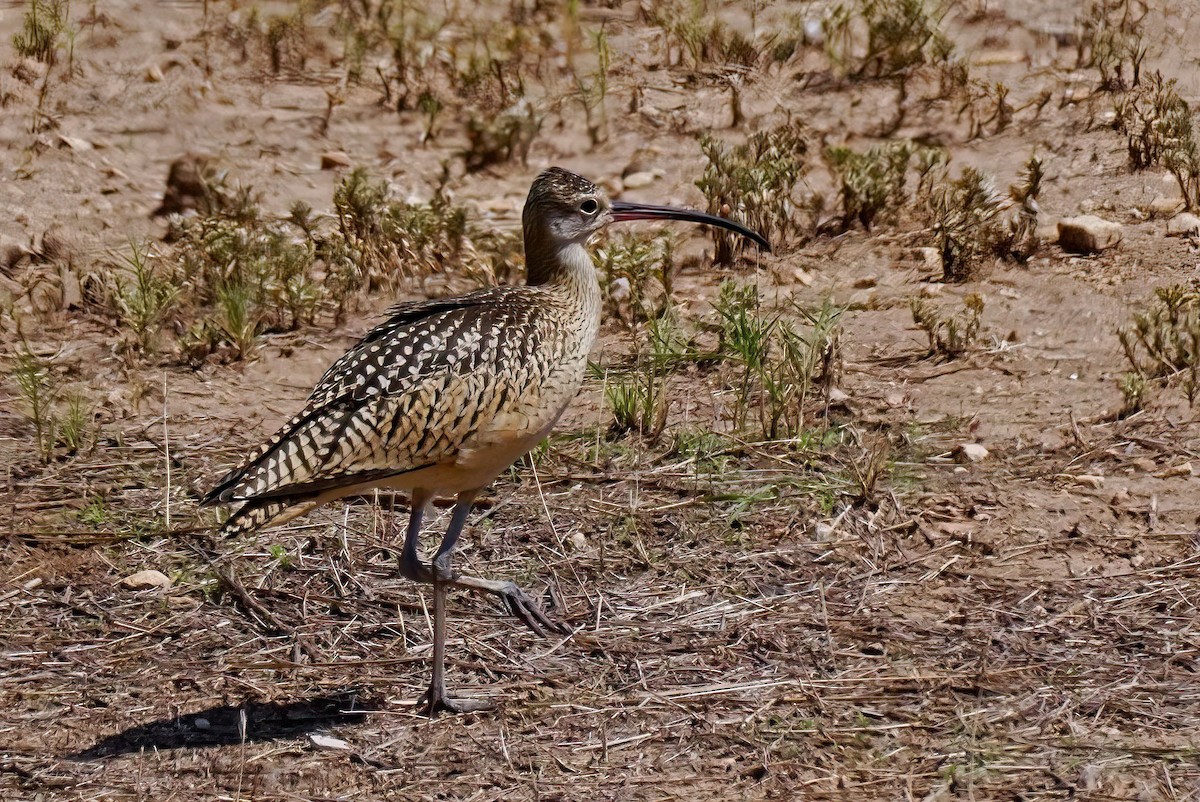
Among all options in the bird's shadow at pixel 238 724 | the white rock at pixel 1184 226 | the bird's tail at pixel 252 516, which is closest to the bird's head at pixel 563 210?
the bird's tail at pixel 252 516

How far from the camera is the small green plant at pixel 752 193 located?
29.0ft

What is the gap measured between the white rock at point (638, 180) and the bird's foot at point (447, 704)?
4723mm

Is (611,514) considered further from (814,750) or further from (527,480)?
(814,750)

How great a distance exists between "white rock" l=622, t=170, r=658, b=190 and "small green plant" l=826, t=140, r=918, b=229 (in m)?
1.10

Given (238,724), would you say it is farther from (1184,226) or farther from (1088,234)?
(1184,226)

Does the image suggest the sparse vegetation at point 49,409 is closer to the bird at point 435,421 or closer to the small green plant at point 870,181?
the bird at point 435,421

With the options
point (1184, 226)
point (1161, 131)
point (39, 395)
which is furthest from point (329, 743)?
point (1161, 131)

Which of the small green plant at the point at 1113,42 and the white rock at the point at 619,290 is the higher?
the small green plant at the point at 1113,42

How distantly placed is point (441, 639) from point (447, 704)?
218 millimetres

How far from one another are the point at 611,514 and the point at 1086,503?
1.92 metres

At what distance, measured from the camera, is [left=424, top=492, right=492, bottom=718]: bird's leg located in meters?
5.54

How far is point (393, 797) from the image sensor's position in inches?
202

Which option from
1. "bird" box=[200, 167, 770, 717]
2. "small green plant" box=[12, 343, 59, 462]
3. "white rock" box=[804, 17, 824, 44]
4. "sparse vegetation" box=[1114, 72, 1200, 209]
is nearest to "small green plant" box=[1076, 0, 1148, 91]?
"sparse vegetation" box=[1114, 72, 1200, 209]

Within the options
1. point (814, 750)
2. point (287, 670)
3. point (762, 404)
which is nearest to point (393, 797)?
point (287, 670)
